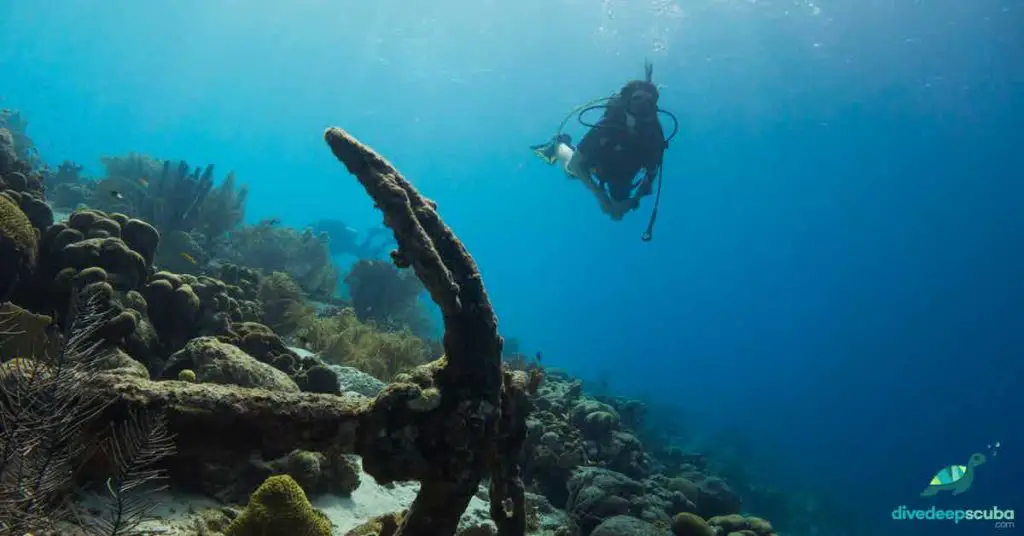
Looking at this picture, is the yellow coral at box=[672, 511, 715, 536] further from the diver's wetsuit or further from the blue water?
the blue water

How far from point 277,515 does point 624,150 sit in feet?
31.6

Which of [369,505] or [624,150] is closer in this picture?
[369,505]

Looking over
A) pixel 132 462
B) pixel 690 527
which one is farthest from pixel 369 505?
pixel 690 527

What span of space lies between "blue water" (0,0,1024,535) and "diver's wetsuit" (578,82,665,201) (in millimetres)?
26506

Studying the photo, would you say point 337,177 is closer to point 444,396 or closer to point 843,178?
point 843,178

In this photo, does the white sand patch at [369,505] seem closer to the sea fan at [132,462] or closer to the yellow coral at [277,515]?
the yellow coral at [277,515]

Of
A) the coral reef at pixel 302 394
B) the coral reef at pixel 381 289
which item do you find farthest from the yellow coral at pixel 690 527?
the coral reef at pixel 381 289

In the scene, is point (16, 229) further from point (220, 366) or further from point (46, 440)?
point (46, 440)

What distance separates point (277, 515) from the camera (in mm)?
3107

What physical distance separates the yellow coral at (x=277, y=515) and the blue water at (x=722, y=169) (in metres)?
34.9

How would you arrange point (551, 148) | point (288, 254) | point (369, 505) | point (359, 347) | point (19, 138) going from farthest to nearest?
point (19, 138) → point (288, 254) → point (551, 148) → point (359, 347) → point (369, 505)

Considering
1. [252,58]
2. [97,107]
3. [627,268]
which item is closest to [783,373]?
[627,268]

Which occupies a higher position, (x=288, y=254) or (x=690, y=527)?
(x=288, y=254)

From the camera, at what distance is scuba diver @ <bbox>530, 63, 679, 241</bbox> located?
1100 centimetres
